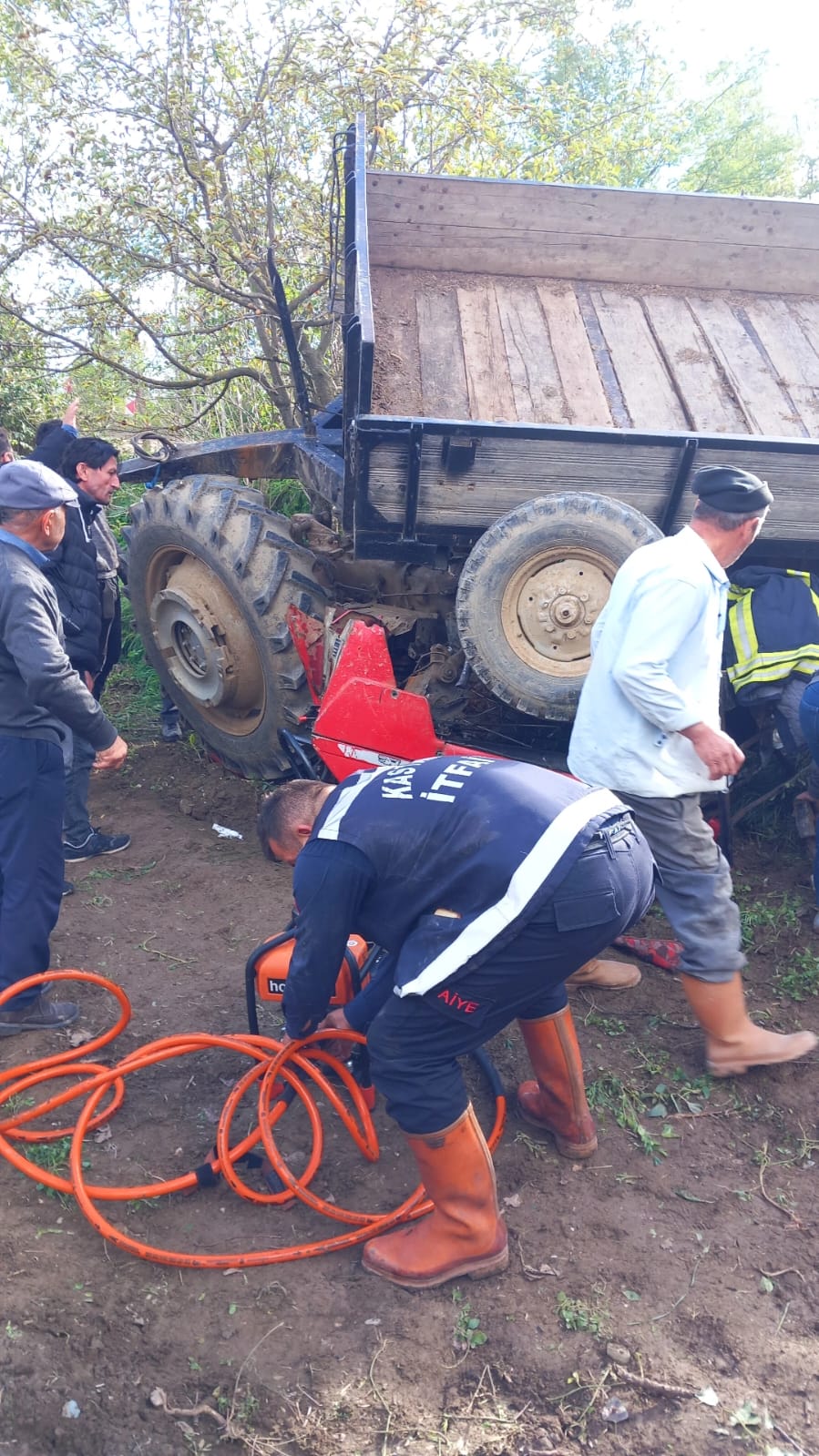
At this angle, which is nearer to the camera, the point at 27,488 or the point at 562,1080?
the point at 562,1080

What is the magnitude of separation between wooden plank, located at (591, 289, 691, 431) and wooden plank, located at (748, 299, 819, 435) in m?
0.56

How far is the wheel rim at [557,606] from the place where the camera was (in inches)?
144

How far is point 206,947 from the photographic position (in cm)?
405

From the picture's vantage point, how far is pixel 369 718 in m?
4.07

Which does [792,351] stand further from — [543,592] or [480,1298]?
[480,1298]

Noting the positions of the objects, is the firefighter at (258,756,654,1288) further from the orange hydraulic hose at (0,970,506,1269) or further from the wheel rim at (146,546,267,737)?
the wheel rim at (146,546,267,737)

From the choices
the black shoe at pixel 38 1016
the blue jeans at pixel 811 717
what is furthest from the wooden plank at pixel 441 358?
the black shoe at pixel 38 1016

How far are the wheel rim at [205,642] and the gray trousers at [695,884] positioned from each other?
2477mm

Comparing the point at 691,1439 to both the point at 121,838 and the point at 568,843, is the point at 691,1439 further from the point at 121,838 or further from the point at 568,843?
the point at 121,838

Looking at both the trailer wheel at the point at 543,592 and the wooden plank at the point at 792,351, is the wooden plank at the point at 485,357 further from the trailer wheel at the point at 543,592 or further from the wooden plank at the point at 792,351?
the wooden plank at the point at 792,351

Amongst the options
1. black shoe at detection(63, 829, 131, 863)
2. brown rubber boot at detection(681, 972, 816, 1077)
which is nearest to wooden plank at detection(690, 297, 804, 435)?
brown rubber boot at detection(681, 972, 816, 1077)

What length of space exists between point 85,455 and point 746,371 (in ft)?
10.2

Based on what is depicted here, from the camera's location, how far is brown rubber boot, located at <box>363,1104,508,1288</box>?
8.20ft

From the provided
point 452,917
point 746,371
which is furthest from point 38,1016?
point 746,371
